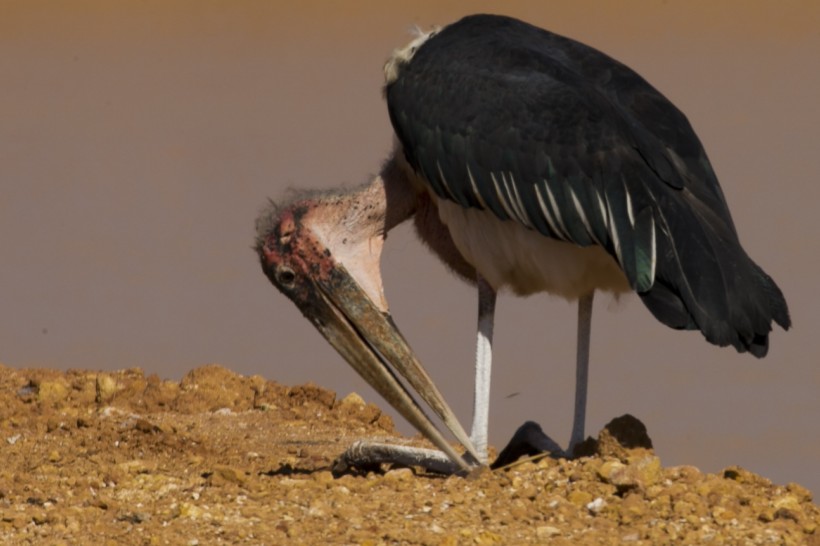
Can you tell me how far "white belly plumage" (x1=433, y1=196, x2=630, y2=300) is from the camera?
27.1 feet

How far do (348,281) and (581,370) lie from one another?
1.12m

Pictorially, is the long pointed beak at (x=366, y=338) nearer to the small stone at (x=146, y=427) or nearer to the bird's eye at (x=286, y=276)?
the bird's eye at (x=286, y=276)

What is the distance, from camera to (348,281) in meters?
8.79

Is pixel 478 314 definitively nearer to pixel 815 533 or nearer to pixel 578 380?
pixel 578 380

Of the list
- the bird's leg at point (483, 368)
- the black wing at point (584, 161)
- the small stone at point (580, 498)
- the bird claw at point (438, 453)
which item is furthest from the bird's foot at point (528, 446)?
the small stone at point (580, 498)

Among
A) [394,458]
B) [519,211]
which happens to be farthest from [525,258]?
[394,458]

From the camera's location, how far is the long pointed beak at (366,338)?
849 cm

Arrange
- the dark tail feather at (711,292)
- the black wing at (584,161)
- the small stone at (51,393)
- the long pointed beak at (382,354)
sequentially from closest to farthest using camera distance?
1. the dark tail feather at (711,292)
2. the black wing at (584,161)
3. the long pointed beak at (382,354)
4. the small stone at (51,393)

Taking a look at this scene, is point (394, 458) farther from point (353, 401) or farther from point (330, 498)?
point (353, 401)

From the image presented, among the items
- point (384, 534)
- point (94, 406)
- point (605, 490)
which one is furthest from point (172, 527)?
point (94, 406)

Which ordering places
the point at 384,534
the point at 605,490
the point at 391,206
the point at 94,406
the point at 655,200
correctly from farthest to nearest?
the point at 94,406 < the point at 391,206 < the point at 655,200 < the point at 605,490 < the point at 384,534

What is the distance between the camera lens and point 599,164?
7.90 metres

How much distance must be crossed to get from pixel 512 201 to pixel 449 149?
42 cm

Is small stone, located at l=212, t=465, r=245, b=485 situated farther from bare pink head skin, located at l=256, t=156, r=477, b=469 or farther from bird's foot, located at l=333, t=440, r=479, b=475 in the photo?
bare pink head skin, located at l=256, t=156, r=477, b=469
